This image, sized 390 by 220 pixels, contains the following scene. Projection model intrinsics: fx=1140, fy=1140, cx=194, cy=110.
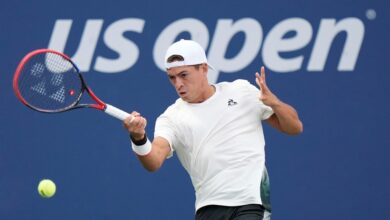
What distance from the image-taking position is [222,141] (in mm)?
5906

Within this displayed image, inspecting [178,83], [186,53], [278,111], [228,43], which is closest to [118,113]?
[178,83]

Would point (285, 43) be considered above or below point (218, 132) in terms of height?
above

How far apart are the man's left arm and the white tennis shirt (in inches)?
3.8

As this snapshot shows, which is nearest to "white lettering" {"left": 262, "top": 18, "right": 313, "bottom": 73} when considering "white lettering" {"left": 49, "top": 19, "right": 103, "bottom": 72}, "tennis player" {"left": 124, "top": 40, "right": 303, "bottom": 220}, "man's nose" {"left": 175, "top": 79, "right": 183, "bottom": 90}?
"white lettering" {"left": 49, "top": 19, "right": 103, "bottom": 72}

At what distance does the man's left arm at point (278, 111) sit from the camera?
5742 millimetres

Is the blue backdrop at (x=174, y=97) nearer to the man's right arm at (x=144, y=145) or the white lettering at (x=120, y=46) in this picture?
the white lettering at (x=120, y=46)

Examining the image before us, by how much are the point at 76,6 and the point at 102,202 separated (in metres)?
1.38

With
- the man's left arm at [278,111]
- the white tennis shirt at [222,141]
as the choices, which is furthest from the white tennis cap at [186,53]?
the man's left arm at [278,111]

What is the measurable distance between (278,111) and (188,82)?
495mm

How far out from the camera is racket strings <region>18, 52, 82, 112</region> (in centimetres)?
585

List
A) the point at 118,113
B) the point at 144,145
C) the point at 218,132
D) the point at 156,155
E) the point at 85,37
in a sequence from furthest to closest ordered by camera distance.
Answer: the point at 85,37
the point at 218,132
the point at 156,155
the point at 144,145
the point at 118,113

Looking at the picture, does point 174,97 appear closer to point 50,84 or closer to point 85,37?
point 85,37

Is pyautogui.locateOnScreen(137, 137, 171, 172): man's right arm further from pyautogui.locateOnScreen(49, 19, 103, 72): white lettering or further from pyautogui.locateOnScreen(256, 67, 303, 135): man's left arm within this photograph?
pyautogui.locateOnScreen(49, 19, 103, 72): white lettering

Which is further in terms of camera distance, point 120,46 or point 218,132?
point 120,46
